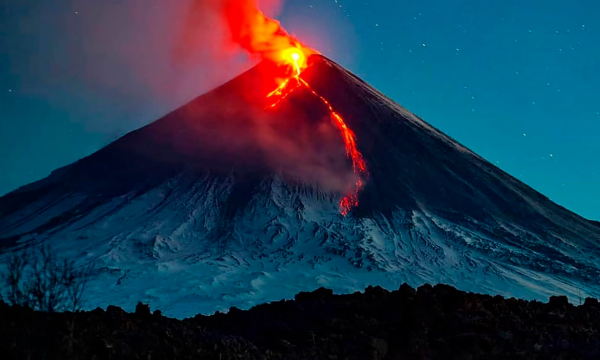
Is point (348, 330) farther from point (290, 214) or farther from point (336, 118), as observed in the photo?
point (336, 118)

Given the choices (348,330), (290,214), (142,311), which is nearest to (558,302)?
(348,330)

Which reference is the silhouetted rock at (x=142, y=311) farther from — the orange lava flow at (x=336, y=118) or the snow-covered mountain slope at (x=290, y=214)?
the orange lava flow at (x=336, y=118)

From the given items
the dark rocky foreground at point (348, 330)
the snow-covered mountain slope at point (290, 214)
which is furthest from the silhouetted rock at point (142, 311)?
the snow-covered mountain slope at point (290, 214)

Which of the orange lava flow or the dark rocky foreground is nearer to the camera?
the dark rocky foreground

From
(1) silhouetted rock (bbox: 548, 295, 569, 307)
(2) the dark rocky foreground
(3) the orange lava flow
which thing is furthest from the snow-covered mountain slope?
(1) silhouetted rock (bbox: 548, 295, 569, 307)

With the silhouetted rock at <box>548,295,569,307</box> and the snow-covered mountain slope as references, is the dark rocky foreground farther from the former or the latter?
the snow-covered mountain slope
